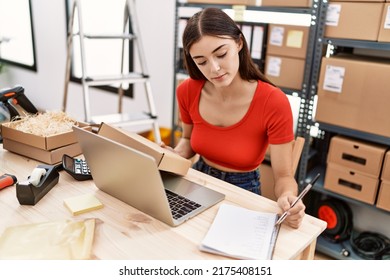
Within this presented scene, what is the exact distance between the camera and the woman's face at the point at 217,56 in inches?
46.1

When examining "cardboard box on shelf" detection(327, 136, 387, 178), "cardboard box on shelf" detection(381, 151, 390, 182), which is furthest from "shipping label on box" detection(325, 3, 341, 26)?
"cardboard box on shelf" detection(381, 151, 390, 182)

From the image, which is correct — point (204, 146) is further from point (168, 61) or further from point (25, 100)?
point (168, 61)

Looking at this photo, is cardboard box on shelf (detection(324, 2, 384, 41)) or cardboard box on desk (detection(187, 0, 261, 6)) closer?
cardboard box on shelf (detection(324, 2, 384, 41))

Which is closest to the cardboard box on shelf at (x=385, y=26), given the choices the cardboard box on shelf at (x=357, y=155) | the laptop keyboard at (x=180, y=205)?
the cardboard box on shelf at (x=357, y=155)

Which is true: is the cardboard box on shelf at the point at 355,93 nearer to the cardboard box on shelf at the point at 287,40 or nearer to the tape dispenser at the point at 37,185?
the cardboard box on shelf at the point at 287,40

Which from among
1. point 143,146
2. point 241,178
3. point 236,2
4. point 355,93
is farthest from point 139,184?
point 236,2

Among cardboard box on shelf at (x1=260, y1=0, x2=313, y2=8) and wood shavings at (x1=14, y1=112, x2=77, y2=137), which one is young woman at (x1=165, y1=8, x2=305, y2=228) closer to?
wood shavings at (x1=14, y1=112, x2=77, y2=137)

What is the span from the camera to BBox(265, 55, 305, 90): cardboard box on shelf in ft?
6.51

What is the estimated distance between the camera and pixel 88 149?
0.99m

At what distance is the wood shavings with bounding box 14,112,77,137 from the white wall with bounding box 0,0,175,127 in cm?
151

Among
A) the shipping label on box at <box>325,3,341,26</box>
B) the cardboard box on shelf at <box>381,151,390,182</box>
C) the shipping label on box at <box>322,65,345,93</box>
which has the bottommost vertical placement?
the cardboard box on shelf at <box>381,151,390,182</box>

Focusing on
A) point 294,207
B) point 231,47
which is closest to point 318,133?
point 231,47

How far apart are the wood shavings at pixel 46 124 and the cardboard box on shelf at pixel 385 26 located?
1385mm
